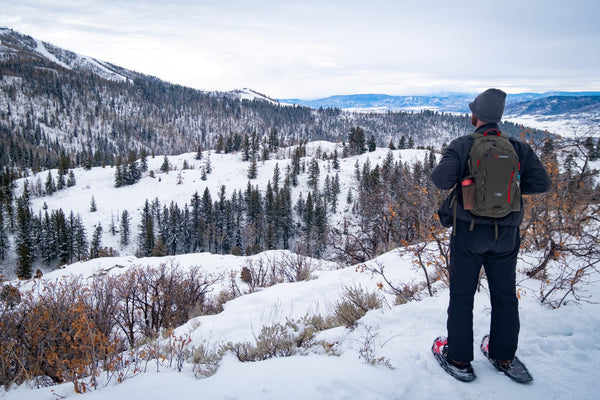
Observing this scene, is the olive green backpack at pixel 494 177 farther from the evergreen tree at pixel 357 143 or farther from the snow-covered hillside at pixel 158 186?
the evergreen tree at pixel 357 143

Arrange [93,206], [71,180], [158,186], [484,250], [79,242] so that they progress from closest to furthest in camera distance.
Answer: [484,250] → [79,242] → [93,206] → [158,186] → [71,180]

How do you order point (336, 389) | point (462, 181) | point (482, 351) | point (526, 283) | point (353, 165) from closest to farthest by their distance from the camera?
point (336, 389) < point (462, 181) < point (482, 351) < point (526, 283) < point (353, 165)

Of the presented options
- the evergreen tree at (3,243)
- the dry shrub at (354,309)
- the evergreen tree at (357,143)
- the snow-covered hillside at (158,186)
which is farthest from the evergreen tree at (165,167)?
the dry shrub at (354,309)

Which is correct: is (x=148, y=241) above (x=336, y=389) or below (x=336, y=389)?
below

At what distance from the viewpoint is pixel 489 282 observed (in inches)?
107

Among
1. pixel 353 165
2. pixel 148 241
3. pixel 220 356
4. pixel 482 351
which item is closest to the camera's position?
pixel 482 351

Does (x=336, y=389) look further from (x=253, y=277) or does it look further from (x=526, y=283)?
(x=253, y=277)

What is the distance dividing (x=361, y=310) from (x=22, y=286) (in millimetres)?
14060

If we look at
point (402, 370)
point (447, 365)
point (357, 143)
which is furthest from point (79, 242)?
point (357, 143)

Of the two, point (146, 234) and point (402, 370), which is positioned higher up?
point (402, 370)

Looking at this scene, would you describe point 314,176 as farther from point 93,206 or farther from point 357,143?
point 93,206

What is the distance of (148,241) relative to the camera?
227 feet

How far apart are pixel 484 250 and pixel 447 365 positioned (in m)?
1.11

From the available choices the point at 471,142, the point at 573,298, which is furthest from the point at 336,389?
the point at 573,298
